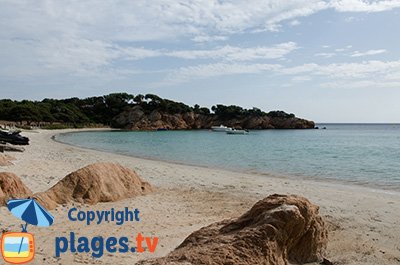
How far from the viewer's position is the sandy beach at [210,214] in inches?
246

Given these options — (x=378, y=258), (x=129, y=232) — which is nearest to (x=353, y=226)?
(x=378, y=258)

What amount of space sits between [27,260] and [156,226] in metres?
3.12

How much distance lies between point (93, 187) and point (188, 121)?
116 metres

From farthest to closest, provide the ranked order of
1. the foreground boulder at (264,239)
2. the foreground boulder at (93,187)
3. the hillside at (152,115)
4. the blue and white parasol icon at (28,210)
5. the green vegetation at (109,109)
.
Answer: the hillside at (152,115) → the green vegetation at (109,109) → the foreground boulder at (93,187) → the blue and white parasol icon at (28,210) → the foreground boulder at (264,239)

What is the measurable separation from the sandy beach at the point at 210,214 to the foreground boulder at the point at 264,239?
91cm

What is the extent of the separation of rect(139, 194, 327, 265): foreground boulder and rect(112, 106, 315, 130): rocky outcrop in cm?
10971

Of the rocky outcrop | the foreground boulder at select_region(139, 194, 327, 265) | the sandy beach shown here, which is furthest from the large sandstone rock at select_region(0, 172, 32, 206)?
the rocky outcrop

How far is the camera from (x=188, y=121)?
12569 centimetres

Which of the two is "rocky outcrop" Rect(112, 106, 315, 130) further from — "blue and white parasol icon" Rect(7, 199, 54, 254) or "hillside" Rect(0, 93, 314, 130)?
"blue and white parasol icon" Rect(7, 199, 54, 254)

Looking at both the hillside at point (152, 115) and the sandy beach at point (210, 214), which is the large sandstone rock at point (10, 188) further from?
the hillside at point (152, 115)

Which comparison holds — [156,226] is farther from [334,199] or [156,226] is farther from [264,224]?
[334,199]

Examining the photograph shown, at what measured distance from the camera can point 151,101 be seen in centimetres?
12350

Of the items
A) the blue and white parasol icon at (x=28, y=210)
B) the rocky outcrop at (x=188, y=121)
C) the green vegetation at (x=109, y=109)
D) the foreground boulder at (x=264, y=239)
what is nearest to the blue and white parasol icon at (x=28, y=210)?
the blue and white parasol icon at (x=28, y=210)

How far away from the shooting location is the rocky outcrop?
117438 mm
